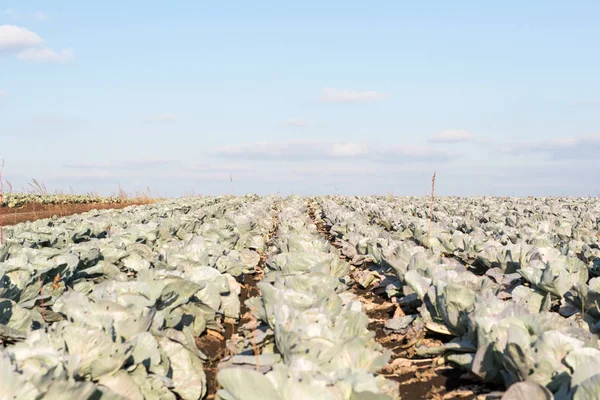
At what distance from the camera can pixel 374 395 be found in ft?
8.27

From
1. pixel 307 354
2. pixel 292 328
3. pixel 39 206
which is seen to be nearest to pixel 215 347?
pixel 292 328

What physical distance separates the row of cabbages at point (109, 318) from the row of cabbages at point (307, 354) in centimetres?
42

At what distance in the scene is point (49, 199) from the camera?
27109mm

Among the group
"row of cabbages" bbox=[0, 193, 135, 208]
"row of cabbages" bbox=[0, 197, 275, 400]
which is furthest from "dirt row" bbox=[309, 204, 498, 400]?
"row of cabbages" bbox=[0, 193, 135, 208]

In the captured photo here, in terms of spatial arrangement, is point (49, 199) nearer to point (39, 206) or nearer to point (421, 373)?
point (39, 206)

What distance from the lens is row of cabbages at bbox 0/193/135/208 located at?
80.9 ft

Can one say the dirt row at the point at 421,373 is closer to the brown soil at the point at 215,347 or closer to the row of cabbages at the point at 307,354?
the row of cabbages at the point at 307,354

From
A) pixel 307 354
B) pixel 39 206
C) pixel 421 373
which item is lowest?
pixel 39 206

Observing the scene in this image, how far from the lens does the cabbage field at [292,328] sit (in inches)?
102

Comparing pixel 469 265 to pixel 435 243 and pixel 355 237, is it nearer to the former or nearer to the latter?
pixel 435 243

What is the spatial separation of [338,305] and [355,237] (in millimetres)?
4787

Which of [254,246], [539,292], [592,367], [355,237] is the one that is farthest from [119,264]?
[592,367]

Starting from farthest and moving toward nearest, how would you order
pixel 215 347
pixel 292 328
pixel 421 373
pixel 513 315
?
pixel 215 347, pixel 421 373, pixel 513 315, pixel 292 328

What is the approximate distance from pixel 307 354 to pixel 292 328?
206mm
